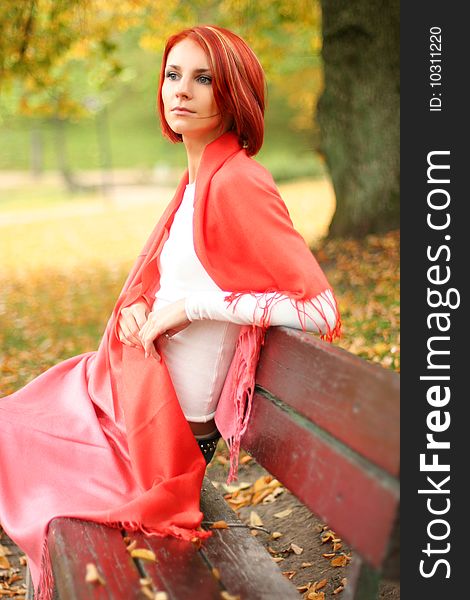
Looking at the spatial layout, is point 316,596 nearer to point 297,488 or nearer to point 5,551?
point 297,488

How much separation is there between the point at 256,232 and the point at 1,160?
3590 centimetres

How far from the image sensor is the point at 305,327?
2346 millimetres

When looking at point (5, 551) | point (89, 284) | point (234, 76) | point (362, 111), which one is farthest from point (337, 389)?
point (89, 284)

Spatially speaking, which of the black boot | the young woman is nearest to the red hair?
the young woman

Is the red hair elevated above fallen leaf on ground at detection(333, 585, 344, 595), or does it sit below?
above

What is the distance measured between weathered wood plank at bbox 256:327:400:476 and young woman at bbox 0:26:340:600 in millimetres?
89

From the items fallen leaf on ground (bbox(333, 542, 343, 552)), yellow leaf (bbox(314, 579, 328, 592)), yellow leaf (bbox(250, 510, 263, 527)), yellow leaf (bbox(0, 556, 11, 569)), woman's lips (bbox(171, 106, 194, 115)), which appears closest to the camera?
woman's lips (bbox(171, 106, 194, 115))

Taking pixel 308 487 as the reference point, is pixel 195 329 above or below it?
above

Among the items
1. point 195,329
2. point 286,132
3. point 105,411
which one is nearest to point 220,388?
point 195,329

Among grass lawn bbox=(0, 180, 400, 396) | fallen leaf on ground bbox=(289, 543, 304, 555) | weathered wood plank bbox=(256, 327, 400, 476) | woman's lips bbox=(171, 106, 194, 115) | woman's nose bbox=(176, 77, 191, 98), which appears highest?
woman's nose bbox=(176, 77, 191, 98)

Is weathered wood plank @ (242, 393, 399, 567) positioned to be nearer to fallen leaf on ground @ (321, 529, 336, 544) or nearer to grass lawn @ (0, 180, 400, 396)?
fallen leaf on ground @ (321, 529, 336, 544)

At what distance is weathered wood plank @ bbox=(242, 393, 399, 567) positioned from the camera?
174 centimetres

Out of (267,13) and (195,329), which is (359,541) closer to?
(195,329)

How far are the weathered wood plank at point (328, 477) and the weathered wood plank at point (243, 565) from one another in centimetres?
21
